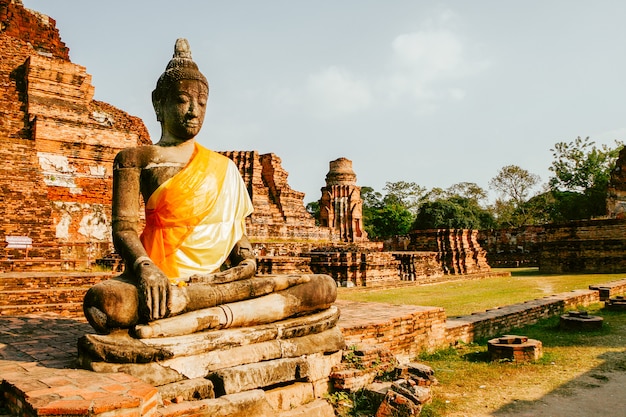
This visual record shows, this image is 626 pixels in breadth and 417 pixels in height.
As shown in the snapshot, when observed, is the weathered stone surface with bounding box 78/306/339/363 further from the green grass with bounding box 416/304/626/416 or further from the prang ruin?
the green grass with bounding box 416/304/626/416

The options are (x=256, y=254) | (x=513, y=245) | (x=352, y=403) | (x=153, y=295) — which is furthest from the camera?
(x=513, y=245)

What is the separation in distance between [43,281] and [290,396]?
5925mm

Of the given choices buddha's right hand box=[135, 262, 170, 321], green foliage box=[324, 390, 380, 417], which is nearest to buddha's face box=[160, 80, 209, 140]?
buddha's right hand box=[135, 262, 170, 321]

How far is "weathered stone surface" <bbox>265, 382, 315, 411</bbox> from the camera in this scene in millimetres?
3539

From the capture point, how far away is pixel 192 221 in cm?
409

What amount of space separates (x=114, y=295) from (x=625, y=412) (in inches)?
154

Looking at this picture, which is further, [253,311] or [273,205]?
[273,205]

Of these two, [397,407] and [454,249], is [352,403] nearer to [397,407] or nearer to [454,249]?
[397,407]

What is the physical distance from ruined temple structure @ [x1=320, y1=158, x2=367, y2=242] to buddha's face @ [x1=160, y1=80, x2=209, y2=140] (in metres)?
23.7

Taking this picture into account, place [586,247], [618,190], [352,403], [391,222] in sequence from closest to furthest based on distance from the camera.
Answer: [352,403] → [586,247] → [618,190] → [391,222]

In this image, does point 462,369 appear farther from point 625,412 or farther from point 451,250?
point 451,250

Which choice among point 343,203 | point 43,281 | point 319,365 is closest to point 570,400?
point 319,365

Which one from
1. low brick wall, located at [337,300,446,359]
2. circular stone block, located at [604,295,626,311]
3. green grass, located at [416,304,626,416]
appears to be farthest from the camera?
circular stone block, located at [604,295,626,311]

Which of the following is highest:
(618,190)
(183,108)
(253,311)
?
(618,190)
